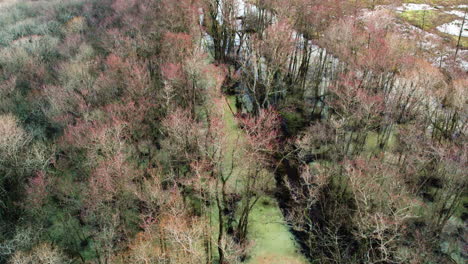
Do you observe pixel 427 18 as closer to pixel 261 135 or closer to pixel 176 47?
pixel 176 47

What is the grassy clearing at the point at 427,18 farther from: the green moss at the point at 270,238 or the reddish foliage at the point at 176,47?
the green moss at the point at 270,238

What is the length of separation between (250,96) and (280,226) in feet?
76.0

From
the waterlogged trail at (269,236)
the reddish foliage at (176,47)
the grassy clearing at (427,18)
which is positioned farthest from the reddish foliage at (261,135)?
the grassy clearing at (427,18)

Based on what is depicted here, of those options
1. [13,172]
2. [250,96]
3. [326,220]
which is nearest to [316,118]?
[250,96]

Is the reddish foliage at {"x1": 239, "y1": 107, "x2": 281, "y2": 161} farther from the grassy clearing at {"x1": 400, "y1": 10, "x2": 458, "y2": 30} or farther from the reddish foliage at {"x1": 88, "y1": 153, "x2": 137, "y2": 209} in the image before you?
the grassy clearing at {"x1": 400, "y1": 10, "x2": 458, "y2": 30}

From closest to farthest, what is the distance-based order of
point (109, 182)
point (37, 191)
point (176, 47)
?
point (109, 182) → point (37, 191) → point (176, 47)

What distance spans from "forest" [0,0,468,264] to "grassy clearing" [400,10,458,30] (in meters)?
3.89

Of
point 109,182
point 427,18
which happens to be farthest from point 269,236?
point 427,18

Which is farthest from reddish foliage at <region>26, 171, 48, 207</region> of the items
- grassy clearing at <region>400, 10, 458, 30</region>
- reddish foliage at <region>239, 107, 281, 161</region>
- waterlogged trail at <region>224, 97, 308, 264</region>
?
grassy clearing at <region>400, 10, 458, 30</region>

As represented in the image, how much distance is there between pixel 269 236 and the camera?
32844mm

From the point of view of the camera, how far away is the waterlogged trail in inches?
1211

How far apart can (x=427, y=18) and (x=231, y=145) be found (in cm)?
5029

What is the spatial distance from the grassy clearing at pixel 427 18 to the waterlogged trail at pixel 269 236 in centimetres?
4640

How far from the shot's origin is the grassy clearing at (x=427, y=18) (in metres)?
61.4
